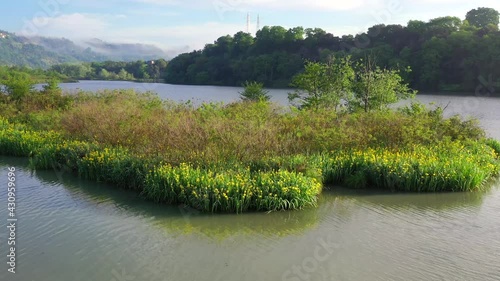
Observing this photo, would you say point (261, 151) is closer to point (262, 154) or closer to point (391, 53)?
point (262, 154)

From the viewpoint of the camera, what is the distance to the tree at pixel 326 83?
20469 millimetres

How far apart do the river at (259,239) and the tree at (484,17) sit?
7205 cm

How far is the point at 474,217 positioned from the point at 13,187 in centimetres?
1254

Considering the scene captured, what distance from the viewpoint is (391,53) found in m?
54.8

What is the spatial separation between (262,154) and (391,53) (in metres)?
47.0

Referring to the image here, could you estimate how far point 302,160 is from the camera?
12297 millimetres

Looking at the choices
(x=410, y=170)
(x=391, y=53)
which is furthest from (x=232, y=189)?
(x=391, y=53)

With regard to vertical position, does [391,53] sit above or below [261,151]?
above

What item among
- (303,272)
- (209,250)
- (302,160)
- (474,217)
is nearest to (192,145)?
(302,160)

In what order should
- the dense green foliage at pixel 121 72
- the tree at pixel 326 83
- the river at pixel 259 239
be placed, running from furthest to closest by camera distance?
the dense green foliage at pixel 121 72
the tree at pixel 326 83
the river at pixel 259 239

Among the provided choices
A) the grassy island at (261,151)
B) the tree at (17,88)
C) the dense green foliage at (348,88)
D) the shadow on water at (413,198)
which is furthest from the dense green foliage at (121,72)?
the shadow on water at (413,198)

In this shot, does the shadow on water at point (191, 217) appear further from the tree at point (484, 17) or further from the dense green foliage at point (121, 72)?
the dense green foliage at point (121, 72)

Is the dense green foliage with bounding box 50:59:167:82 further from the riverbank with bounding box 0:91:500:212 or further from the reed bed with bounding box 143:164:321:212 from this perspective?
the reed bed with bounding box 143:164:321:212

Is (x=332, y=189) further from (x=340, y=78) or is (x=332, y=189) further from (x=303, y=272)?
(x=340, y=78)
